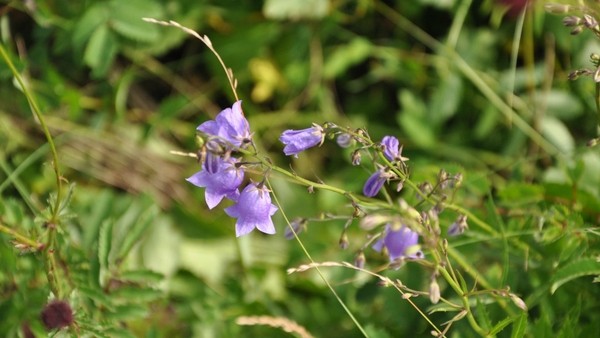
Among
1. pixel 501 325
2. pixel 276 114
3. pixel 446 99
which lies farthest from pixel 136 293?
pixel 446 99

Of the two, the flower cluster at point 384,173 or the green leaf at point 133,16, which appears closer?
the flower cluster at point 384,173

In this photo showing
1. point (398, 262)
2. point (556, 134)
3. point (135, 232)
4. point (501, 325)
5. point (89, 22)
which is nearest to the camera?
point (398, 262)

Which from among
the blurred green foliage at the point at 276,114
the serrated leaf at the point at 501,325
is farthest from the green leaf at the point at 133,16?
the serrated leaf at the point at 501,325

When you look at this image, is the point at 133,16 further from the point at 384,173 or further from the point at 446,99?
the point at 384,173

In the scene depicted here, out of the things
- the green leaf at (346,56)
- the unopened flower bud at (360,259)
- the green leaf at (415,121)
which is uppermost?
the unopened flower bud at (360,259)

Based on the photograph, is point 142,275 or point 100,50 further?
point 100,50

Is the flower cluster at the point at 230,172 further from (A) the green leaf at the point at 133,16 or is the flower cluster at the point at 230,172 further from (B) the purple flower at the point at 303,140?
(A) the green leaf at the point at 133,16

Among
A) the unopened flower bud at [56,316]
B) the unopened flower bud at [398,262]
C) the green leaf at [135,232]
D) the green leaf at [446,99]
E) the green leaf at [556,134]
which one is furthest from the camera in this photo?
the green leaf at [446,99]

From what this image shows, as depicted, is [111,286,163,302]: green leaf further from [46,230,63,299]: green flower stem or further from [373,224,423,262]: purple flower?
[373,224,423,262]: purple flower
